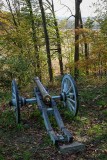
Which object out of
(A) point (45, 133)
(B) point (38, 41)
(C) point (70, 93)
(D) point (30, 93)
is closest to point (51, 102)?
(C) point (70, 93)

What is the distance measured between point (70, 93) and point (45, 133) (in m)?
1.14

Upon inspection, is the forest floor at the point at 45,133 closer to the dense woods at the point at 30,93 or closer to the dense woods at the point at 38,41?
the dense woods at the point at 30,93

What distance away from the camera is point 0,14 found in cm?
2217

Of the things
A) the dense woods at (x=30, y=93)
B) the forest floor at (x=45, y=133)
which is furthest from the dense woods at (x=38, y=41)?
the forest floor at (x=45, y=133)

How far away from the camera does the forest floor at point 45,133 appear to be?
18.5 feet

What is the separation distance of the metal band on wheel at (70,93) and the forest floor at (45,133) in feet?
1.40

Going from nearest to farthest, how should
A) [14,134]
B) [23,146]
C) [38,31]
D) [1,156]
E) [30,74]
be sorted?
[1,156] → [23,146] → [14,134] → [30,74] → [38,31]

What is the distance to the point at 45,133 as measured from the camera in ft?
22.1

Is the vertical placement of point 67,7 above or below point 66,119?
above

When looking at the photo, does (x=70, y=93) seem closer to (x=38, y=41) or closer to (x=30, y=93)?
(x=30, y=93)

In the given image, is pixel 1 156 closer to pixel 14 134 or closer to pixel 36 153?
pixel 36 153

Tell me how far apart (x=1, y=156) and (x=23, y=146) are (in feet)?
2.16

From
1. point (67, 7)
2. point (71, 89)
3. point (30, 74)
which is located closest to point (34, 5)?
point (67, 7)

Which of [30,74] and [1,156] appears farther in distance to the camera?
[30,74]
